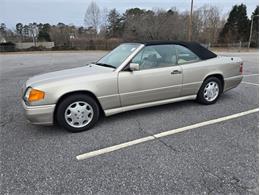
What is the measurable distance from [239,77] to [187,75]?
162 cm

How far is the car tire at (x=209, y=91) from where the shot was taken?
4.51 metres

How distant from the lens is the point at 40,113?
3199 mm

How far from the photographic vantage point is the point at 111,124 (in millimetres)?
3752

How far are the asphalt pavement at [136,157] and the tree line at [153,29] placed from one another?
3733 centimetres

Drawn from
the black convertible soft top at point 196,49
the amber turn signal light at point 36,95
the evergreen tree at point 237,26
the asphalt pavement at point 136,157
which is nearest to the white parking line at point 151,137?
the asphalt pavement at point 136,157

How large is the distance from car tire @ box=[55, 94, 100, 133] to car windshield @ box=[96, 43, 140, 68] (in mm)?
844

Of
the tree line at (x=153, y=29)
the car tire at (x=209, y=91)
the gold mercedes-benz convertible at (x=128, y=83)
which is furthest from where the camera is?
the tree line at (x=153, y=29)

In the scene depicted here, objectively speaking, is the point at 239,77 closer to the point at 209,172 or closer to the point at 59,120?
the point at 209,172

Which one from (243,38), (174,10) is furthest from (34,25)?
(243,38)

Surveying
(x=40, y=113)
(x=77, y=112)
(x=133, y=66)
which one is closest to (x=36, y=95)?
(x=40, y=113)

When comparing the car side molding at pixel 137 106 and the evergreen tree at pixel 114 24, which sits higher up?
the evergreen tree at pixel 114 24

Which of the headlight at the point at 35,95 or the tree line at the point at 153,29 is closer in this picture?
the headlight at the point at 35,95

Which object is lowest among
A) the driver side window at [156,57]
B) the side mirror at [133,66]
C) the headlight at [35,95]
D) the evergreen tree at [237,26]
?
the headlight at [35,95]

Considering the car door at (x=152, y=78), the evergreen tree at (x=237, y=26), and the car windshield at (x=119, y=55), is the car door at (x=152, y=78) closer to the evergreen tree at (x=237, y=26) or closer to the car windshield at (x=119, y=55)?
the car windshield at (x=119, y=55)
